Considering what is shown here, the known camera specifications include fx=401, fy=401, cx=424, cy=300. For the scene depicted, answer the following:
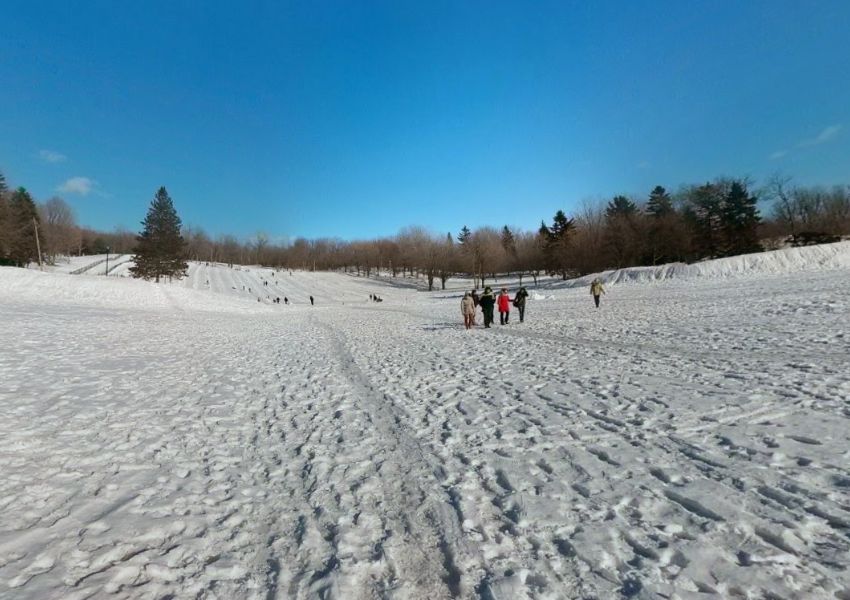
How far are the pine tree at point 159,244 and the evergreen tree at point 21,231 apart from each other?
1337 centimetres

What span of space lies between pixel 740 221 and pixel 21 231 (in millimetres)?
103329

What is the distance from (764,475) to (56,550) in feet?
20.4

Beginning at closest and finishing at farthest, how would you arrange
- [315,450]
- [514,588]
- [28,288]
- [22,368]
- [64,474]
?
1. [514,588]
2. [64,474]
3. [315,450]
4. [22,368]
5. [28,288]

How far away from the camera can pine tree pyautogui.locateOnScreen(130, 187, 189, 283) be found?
218ft

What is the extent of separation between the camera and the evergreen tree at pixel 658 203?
2677 inches

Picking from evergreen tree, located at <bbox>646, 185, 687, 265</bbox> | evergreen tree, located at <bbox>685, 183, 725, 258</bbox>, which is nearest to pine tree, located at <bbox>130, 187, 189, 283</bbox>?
evergreen tree, located at <bbox>646, 185, 687, 265</bbox>

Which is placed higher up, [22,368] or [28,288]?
[28,288]

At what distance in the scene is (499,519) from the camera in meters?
3.49

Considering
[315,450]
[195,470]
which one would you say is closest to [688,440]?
[315,450]

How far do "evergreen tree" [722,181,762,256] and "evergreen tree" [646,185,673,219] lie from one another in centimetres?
1012

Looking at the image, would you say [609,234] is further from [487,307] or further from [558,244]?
[487,307]

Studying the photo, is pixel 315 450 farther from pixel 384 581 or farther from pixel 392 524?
pixel 384 581

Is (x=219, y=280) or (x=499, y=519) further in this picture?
(x=219, y=280)

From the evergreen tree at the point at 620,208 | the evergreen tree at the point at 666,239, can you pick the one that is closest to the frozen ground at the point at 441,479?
the evergreen tree at the point at 666,239
